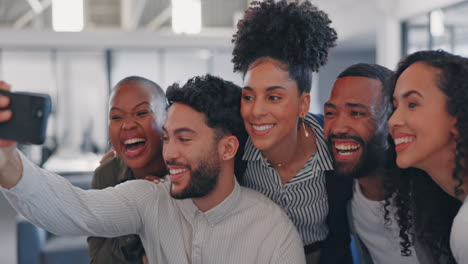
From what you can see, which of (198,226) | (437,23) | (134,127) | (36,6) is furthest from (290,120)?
(36,6)

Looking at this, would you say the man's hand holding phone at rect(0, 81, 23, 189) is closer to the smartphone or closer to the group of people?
the smartphone

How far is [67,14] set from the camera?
7.46 meters

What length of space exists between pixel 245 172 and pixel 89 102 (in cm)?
1075

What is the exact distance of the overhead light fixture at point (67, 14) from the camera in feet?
24.4

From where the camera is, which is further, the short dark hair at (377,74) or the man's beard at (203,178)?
the short dark hair at (377,74)

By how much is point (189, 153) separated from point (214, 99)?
0.79 feet

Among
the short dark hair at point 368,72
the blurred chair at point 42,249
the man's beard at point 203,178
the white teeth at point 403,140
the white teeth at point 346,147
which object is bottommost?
the blurred chair at point 42,249

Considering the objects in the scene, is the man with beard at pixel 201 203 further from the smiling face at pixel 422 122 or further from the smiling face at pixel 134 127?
the smiling face at pixel 422 122

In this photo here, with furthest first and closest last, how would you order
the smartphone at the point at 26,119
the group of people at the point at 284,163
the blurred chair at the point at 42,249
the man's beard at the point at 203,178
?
the blurred chair at the point at 42,249, the man's beard at the point at 203,178, the group of people at the point at 284,163, the smartphone at the point at 26,119

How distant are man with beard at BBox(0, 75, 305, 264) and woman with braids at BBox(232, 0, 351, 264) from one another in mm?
126

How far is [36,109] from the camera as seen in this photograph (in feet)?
3.66

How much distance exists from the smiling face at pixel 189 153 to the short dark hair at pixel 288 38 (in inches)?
12.5

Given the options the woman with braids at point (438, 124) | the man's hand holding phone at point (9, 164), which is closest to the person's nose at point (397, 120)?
the woman with braids at point (438, 124)

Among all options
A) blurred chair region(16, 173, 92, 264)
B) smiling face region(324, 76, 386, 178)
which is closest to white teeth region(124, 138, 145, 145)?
smiling face region(324, 76, 386, 178)
